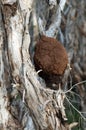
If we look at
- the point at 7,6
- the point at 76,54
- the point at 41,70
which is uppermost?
the point at 7,6

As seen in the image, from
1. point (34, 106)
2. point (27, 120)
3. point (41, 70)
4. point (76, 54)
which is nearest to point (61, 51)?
point (41, 70)

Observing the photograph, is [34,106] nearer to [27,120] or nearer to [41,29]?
[27,120]

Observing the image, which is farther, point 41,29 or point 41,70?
point 41,29

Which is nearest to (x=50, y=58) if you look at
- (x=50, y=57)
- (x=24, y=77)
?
(x=50, y=57)

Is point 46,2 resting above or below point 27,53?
above

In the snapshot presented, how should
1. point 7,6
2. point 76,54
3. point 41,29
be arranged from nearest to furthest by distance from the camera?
point 7,6
point 41,29
point 76,54

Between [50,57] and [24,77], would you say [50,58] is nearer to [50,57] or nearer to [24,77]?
[50,57]
